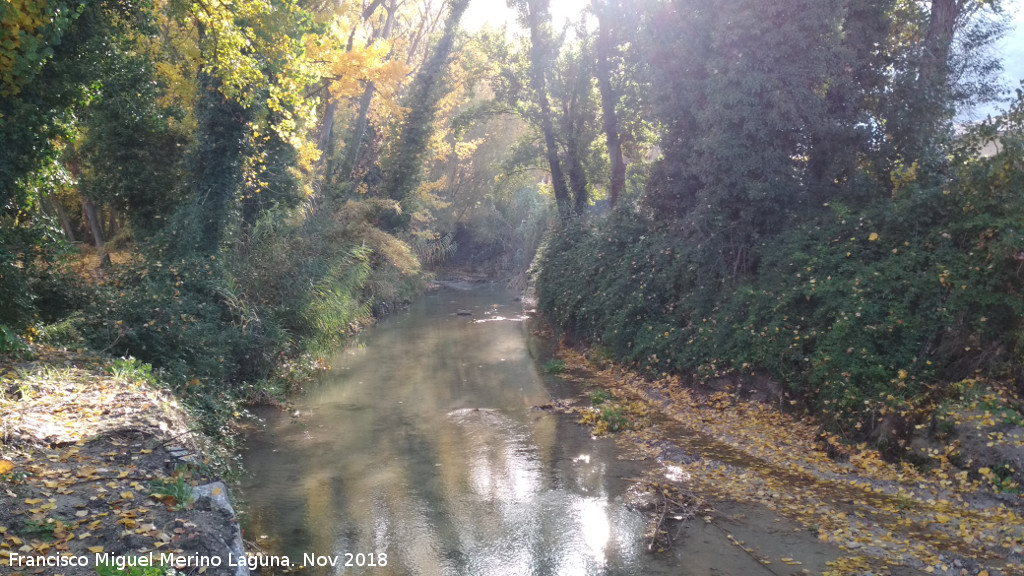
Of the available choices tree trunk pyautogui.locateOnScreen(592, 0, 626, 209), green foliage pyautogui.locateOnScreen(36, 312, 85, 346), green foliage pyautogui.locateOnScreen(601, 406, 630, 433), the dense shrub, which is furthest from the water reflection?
tree trunk pyautogui.locateOnScreen(592, 0, 626, 209)

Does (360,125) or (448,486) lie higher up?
(360,125)

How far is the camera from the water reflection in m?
6.87

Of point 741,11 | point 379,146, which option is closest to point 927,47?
point 741,11

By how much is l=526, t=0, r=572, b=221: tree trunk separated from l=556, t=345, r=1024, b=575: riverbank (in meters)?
12.9

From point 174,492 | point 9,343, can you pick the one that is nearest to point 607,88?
point 9,343

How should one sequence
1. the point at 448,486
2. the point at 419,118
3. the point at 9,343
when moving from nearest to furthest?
the point at 9,343 → the point at 448,486 → the point at 419,118

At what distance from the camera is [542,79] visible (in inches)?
921

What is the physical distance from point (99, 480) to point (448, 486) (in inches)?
169

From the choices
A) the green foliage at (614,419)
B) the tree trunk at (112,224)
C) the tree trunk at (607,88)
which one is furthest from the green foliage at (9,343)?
the tree trunk at (112,224)

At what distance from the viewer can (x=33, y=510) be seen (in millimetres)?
4680

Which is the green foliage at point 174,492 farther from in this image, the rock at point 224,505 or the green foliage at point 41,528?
the green foliage at point 41,528

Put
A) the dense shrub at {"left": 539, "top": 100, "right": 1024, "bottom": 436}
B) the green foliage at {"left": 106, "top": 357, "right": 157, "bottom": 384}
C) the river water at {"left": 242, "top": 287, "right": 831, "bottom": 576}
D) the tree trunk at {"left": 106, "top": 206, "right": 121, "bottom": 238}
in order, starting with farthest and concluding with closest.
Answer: the tree trunk at {"left": 106, "top": 206, "right": 121, "bottom": 238} < the dense shrub at {"left": 539, "top": 100, "right": 1024, "bottom": 436} < the green foliage at {"left": 106, "top": 357, "right": 157, "bottom": 384} < the river water at {"left": 242, "top": 287, "right": 831, "bottom": 576}

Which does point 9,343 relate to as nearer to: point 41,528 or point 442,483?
point 41,528

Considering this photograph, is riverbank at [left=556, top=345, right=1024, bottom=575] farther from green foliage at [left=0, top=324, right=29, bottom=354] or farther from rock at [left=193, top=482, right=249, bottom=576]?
green foliage at [left=0, top=324, right=29, bottom=354]
